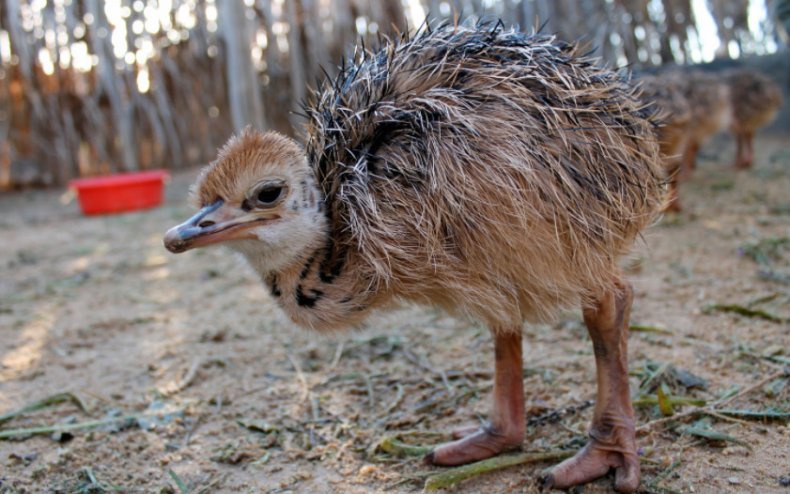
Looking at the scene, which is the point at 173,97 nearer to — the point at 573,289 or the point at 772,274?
the point at 772,274

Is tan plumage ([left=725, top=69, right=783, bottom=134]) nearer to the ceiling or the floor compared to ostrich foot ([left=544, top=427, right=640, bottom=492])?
nearer to the ceiling

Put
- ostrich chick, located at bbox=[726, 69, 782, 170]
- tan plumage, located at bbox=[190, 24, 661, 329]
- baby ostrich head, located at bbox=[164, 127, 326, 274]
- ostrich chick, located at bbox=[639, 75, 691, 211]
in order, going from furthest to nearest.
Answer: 1. ostrich chick, located at bbox=[726, 69, 782, 170]
2. ostrich chick, located at bbox=[639, 75, 691, 211]
3. baby ostrich head, located at bbox=[164, 127, 326, 274]
4. tan plumage, located at bbox=[190, 24, 661, 329]

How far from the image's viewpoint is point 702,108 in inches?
291

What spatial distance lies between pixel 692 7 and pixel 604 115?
340 inches

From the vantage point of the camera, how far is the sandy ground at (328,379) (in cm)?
266

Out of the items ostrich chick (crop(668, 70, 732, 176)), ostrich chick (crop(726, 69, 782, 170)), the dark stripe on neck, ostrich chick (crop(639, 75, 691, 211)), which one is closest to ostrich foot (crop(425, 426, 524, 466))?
the dark stripe on neck

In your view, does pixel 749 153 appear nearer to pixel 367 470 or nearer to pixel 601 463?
pixel 601 463

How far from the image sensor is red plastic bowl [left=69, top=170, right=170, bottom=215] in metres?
8.20

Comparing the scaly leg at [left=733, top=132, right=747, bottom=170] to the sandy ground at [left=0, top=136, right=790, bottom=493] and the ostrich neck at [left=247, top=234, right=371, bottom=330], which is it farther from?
the ostrich neck at [left=247, top=234, right=371, bottom=330]

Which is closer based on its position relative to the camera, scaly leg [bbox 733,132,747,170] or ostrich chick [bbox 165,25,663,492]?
ostrich chick [bbox 165,25,663,492]

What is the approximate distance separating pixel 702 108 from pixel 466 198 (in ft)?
19.9

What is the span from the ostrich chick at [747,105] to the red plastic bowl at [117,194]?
6.63m

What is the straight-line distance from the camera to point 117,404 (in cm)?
337

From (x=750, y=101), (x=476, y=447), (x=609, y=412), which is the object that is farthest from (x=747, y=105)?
(x=476, y=447)
